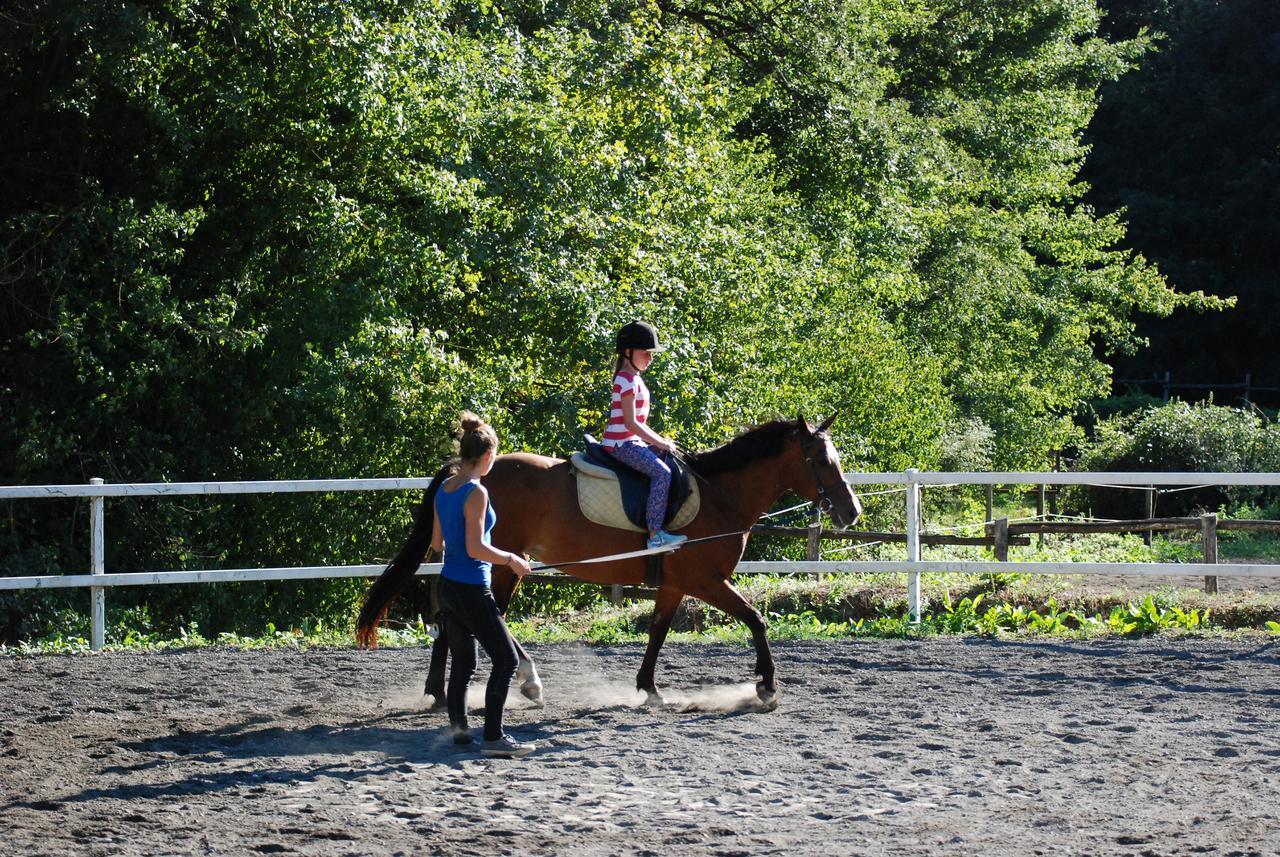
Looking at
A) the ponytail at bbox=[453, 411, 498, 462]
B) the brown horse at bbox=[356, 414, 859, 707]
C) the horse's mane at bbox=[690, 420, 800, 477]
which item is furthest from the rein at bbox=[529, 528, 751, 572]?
the ponytail at bbox=[453, 411, 498, 462]

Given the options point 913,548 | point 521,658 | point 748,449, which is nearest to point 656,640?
point 521,658

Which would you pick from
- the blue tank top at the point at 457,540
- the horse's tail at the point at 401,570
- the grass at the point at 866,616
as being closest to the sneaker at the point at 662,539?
the horse's tail at the point at 401,570

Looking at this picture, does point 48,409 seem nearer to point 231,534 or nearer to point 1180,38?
point 231,534

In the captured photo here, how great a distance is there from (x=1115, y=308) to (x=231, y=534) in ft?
93.6

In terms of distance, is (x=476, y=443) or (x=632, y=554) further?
(x=632, y=554)

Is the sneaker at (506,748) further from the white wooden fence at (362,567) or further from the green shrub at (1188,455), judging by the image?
the green shrub at (1188,455)

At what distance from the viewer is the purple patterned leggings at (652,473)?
28.1 feet

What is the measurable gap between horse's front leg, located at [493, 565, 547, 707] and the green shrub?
22728 mm

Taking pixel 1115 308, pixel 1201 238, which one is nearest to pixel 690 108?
pixel 1115 308

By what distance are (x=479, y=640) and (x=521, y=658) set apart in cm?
149

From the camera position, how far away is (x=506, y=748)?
7234mm

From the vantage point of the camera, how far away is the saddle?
341 inches

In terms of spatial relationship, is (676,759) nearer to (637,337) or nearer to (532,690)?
(532,690)

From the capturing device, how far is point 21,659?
11.0m
